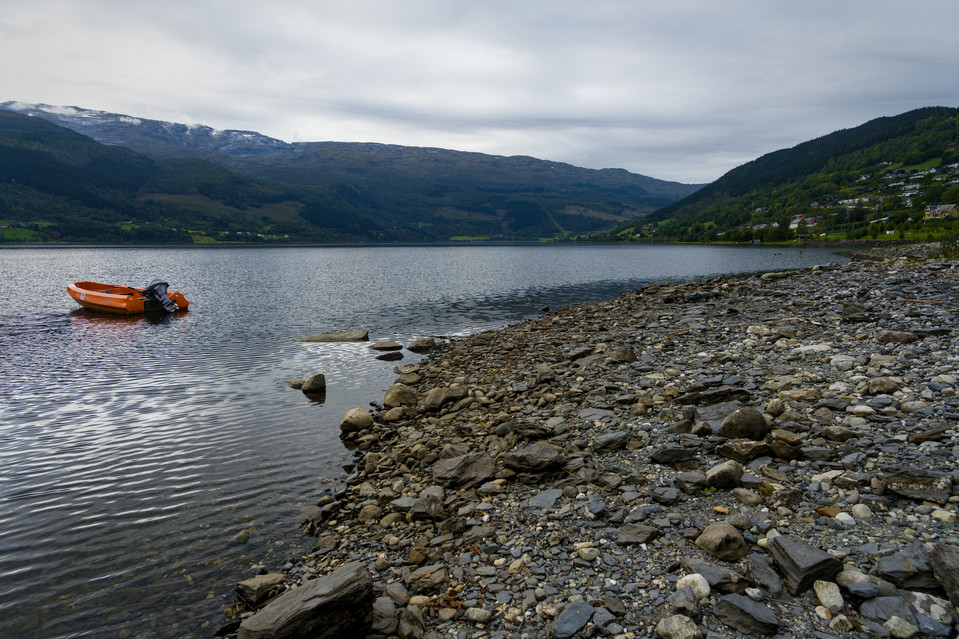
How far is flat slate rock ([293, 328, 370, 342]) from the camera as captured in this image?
36.0m

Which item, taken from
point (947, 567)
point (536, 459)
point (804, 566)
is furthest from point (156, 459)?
point (947, 567)

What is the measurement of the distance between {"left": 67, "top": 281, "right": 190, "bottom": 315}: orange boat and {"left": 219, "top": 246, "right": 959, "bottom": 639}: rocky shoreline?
44.5 m

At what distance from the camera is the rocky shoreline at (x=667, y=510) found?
19.7ft

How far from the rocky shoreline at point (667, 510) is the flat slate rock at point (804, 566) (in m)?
0.03

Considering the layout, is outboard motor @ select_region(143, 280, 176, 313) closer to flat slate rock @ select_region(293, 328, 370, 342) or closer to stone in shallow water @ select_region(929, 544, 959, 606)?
flat slate rock @ select_region(293, 328, 370, 342)

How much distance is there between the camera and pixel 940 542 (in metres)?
6.25

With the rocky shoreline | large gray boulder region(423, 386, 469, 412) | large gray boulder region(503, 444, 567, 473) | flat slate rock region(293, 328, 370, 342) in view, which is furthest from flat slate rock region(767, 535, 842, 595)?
flat slate rock region(293, 328, 370, 342)

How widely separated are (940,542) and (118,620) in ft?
45.0

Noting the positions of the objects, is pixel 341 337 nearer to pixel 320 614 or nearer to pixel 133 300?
pixel 133 300

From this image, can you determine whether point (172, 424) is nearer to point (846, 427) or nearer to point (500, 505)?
point (500, 505)

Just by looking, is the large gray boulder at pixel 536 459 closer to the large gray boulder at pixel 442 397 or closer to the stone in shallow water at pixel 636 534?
the stone in shallow water at pixel 636 534

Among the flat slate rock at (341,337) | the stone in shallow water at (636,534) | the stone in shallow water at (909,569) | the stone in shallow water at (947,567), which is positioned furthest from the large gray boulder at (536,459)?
the flat slate rock at (341,337)

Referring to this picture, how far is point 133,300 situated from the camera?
49250 mm

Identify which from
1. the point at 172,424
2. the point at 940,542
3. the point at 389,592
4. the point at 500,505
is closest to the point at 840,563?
the point at 940,542
